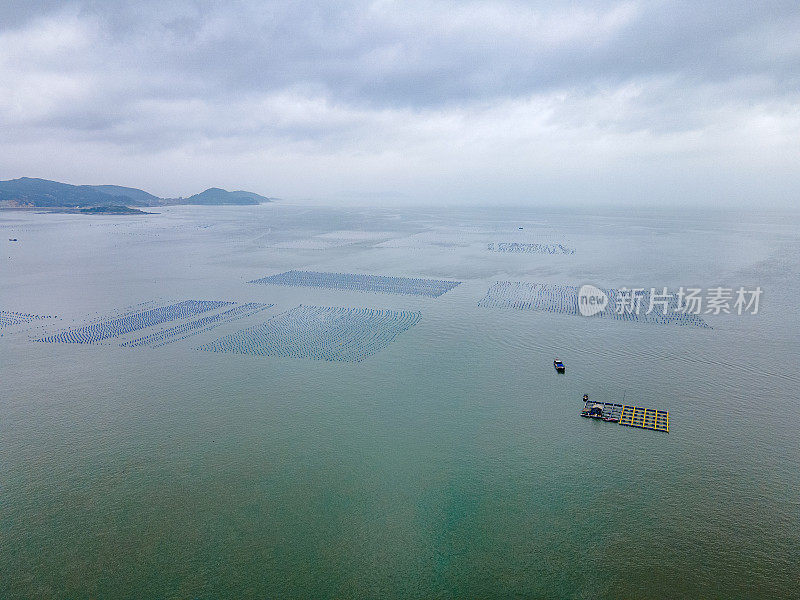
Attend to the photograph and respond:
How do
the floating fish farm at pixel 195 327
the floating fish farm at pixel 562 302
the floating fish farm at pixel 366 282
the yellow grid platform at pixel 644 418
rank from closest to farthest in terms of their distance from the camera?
the yellow grid platform at pixel 644 418, the floating fish farm at pixel 195 327, the floating fish farm at pixel 562 302, the floating fish farm at pixel 366 282

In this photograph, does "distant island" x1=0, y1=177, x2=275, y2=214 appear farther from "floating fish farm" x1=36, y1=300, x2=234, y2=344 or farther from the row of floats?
the row of floats

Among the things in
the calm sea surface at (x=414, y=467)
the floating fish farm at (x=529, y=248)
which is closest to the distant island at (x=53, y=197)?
the floating fish farm at (x=529, y=248)

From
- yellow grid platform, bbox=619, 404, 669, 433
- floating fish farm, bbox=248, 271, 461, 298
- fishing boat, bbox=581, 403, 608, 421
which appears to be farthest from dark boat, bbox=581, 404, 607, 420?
floating fish farm, bbox=248, 271, 461, 298

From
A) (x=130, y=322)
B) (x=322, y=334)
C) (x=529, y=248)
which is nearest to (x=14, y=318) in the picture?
(x=130, y=322)

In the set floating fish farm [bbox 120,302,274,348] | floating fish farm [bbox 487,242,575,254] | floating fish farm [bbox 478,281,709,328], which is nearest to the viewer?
floating fish farm [bbox 120,302,274,348]

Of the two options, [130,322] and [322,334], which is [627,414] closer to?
Answer: [322,334]

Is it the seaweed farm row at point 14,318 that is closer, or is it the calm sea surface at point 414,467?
the calm sea surface at point 414,467

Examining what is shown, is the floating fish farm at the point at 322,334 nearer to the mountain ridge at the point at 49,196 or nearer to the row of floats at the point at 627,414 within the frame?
the row of floats at the point at 627,414
